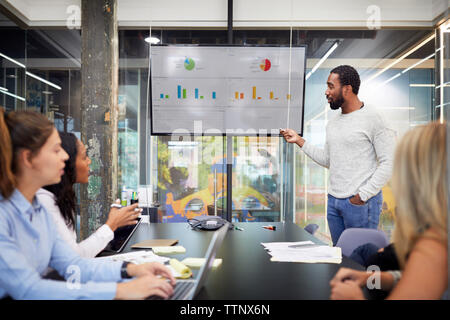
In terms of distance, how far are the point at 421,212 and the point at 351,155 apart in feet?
4.85

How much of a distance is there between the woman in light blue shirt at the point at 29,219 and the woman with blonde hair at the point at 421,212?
63 centimetres

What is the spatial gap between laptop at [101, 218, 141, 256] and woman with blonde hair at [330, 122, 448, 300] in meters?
1.26

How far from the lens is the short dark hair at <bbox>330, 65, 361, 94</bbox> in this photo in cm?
217

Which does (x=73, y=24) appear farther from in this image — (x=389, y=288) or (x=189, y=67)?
(x=389, y=288)

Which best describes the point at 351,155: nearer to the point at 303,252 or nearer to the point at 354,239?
the point at 354,239

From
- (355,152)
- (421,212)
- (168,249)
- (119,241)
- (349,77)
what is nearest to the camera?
(421,212)

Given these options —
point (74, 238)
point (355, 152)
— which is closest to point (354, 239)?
point (355, 152)

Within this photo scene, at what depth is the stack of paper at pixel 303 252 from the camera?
1405 millimetres

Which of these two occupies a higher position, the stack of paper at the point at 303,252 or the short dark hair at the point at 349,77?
the short dark hair at the point at 349,77

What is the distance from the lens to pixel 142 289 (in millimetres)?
898

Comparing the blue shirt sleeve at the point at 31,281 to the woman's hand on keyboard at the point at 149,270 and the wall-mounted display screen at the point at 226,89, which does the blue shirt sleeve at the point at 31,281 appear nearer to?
the woman's hand on keyboard at the point at 149,270

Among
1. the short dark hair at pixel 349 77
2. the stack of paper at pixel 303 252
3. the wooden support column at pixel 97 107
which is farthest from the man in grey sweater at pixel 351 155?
the wooden support column at pixel 97 107

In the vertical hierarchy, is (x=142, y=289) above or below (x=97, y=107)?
below
